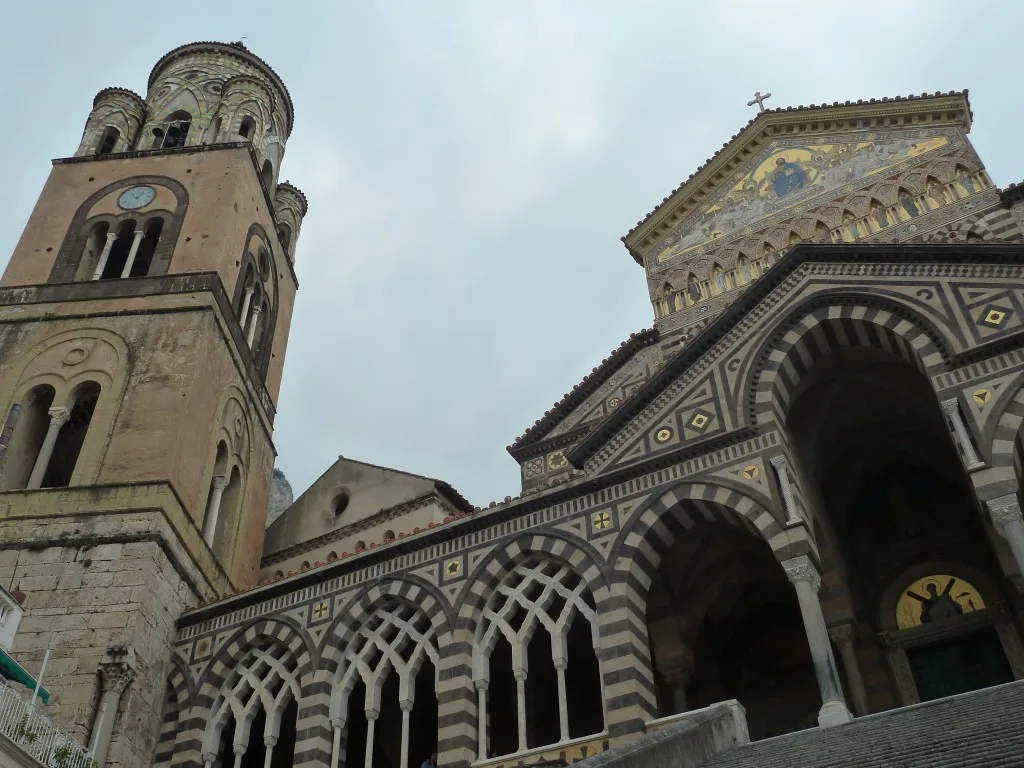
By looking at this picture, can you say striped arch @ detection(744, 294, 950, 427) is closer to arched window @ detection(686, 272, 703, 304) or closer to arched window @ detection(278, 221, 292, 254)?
arched window @ detection(686, 272, 703, 304)

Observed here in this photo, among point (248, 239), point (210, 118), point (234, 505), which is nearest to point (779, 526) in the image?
point (234, 505)

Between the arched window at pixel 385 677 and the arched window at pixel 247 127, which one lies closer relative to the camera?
the arched window at pixel 385 677

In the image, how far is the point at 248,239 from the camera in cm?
2395

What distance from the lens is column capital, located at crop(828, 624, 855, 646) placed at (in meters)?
13.6

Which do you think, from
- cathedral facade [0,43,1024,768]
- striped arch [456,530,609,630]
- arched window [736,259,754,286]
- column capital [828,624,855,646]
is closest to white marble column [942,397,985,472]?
cathedral facade [0,43,1024,768]

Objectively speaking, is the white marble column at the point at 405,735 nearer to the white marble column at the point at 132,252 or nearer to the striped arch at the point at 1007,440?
the striped arch at the point at 1007,440

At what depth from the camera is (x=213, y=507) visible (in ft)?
65.6

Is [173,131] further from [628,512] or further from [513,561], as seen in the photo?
[628,512]

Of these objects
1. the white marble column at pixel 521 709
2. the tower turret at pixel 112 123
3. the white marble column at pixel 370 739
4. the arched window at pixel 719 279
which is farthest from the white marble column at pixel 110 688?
the tower turret at pixel 112 123

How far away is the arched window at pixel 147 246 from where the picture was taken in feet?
75.2

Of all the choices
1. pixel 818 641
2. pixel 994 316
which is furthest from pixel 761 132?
pixel 818 641

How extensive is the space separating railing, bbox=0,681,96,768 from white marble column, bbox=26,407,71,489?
6.14m

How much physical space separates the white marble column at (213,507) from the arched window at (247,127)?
10436 millimetres

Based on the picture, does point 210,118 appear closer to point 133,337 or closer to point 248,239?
point 248,239
